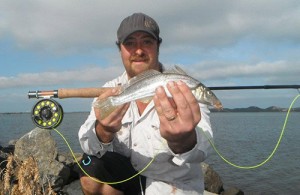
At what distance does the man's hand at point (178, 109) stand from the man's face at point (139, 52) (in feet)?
5.74

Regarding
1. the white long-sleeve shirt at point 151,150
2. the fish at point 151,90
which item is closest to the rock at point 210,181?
the white long-sleeve shirt at point 151,150

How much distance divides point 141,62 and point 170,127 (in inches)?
76.9

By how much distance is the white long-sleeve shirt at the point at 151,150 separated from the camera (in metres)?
5.21

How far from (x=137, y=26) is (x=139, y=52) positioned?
423 mm

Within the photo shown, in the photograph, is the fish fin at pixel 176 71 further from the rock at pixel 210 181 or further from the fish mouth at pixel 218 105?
the rock at pixel 210 181

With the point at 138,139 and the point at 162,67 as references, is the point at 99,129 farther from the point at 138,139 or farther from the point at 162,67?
the point at 162,67

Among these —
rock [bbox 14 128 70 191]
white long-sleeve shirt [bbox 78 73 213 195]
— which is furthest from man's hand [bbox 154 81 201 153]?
rock [bbox 14 128 70 191]

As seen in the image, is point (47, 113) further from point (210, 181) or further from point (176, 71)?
point (210, 181)

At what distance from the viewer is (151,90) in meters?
4.17

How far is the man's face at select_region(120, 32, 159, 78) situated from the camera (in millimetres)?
5605

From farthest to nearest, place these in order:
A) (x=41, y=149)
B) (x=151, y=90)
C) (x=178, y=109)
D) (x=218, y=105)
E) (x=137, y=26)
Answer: (x=41, y=149) → (x=137, y=26) → (x=218, y=105) → (x=151, y=90) → (x=178, y=109)

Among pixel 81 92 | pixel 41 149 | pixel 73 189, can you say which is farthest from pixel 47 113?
pixel 41 149

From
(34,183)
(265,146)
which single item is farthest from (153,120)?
(265,146)

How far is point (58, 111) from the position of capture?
576 centimetres
